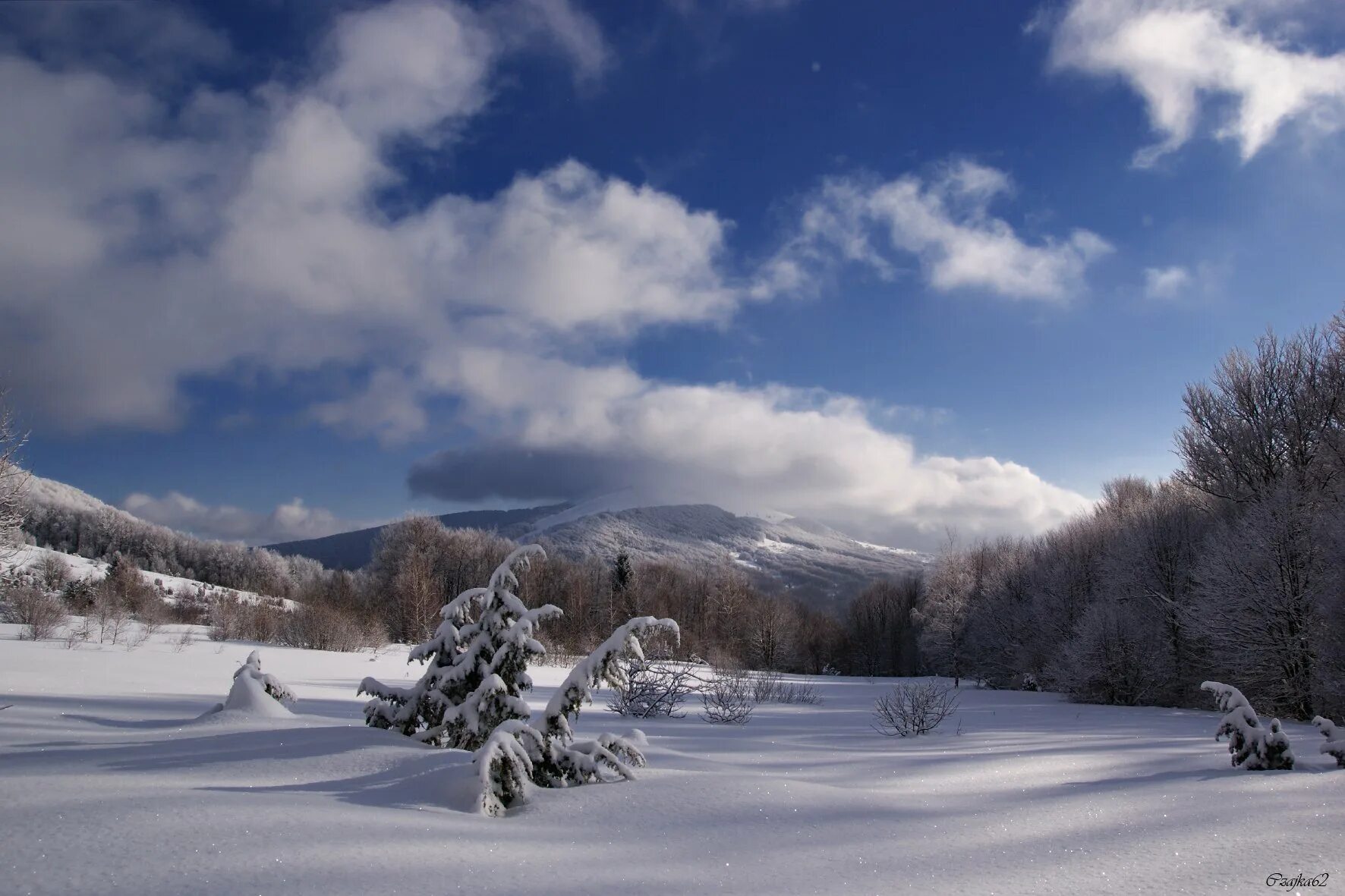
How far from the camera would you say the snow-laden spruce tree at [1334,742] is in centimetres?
786

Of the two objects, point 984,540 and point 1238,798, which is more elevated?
point 984,540

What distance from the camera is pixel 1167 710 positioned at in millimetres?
23578

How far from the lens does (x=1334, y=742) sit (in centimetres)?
816

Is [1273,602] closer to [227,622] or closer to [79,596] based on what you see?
[227,622]

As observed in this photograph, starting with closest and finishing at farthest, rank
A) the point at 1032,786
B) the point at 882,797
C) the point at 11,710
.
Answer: the point at 882,797, the point at 1032,786, the point at 11,710

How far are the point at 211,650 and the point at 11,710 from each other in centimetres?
1487

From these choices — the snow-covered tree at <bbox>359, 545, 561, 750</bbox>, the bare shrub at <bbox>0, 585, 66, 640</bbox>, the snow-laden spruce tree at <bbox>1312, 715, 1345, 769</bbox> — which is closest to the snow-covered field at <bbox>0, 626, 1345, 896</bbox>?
the snow-laden spruce tree at <bbox>1312, 715, 1345, 769</bbox>

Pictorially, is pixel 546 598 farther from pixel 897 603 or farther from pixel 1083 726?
pixel 1083 726

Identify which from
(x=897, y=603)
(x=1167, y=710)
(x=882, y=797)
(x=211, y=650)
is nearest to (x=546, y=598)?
(x=897, y=603)
